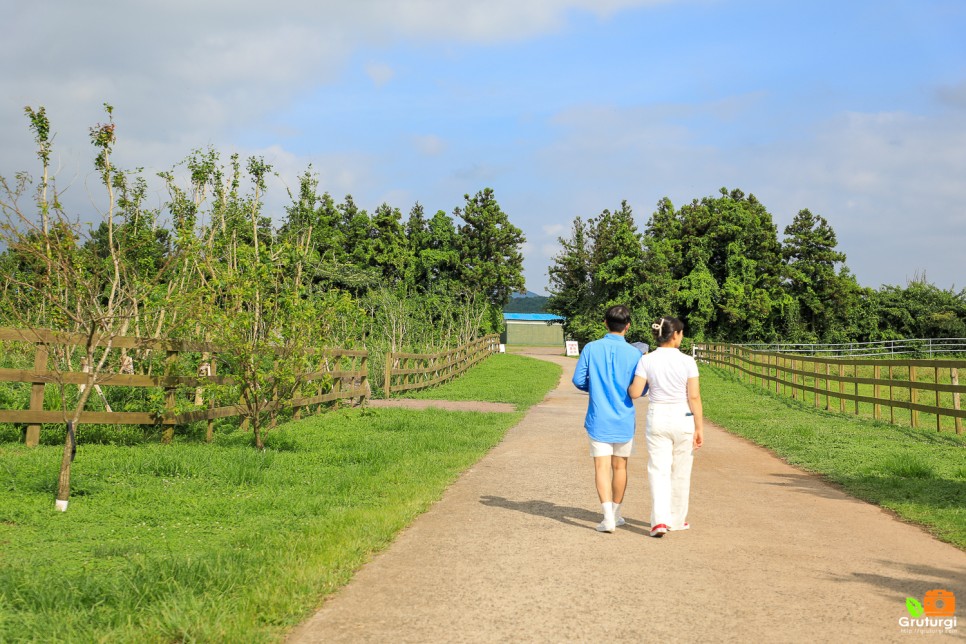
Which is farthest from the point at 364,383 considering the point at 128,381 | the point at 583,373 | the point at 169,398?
the point at 583,373

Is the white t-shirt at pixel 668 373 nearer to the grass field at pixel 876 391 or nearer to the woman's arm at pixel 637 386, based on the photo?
the woman's arm at pixel 637 386

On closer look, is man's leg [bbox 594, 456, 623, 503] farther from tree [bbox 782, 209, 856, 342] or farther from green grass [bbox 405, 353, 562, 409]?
tree [bbox 782, 209, 856, 342]

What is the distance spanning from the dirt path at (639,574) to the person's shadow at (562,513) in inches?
0.7

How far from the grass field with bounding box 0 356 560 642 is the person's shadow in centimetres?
64

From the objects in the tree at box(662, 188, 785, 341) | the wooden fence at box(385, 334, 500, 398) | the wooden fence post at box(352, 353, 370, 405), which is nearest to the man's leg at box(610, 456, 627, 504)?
the wooden fence post at box(352, 353, 370, 405)

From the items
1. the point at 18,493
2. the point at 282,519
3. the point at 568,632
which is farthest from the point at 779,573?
the point at 18,493

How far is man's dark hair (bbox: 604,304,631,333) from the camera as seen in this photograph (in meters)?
6.69

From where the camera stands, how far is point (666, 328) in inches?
255

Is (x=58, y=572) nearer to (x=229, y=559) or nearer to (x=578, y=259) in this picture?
(x=229, y=559)

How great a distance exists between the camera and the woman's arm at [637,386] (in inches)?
253

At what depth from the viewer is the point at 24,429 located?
10.1m

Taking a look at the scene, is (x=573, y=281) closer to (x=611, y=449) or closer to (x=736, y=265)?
Answer: (x=736, y=265)

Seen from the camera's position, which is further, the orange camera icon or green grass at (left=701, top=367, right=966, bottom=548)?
green grass at (left=701, top=367, right=966, bottom=548)

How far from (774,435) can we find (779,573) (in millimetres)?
8804
